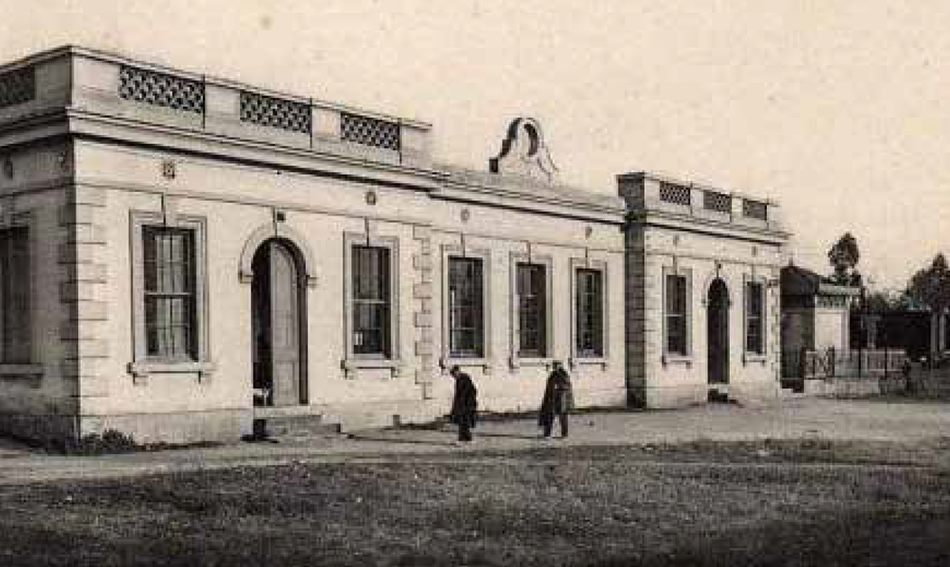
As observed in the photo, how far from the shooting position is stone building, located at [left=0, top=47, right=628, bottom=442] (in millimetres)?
15320

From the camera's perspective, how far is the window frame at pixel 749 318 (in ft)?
100

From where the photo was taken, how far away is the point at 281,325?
59.8ft

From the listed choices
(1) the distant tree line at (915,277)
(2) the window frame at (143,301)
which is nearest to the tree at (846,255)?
(1) the distant tree line at (915,277)

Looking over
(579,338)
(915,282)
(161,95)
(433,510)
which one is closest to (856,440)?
(579,338)

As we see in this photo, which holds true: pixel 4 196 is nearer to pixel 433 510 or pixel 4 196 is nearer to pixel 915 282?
→ pixel 433 510

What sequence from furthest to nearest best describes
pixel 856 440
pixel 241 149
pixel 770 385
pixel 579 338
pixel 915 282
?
1. pixel 915 282
2. pixel 770 385
3. pixel 579 338
4. pixel 856 440
5. pixel 241 149

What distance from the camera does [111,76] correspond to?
15.5 m

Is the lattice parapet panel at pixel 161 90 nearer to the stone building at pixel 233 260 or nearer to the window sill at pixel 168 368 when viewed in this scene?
the stone building at pixel 233 260

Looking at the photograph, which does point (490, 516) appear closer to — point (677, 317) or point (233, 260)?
point (233, 260)

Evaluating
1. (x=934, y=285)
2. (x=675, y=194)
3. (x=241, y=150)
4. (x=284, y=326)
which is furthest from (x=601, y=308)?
(x=934, y=285)

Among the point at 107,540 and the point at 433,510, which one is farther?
the point at 433,510

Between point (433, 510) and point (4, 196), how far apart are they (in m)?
8.94

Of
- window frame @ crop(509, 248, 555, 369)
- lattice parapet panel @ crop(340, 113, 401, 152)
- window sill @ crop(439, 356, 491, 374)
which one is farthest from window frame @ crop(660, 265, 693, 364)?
lattice parapet panel @ crop(340, 113, 401, 152)

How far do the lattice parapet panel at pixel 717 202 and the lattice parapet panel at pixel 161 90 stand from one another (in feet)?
53.0
